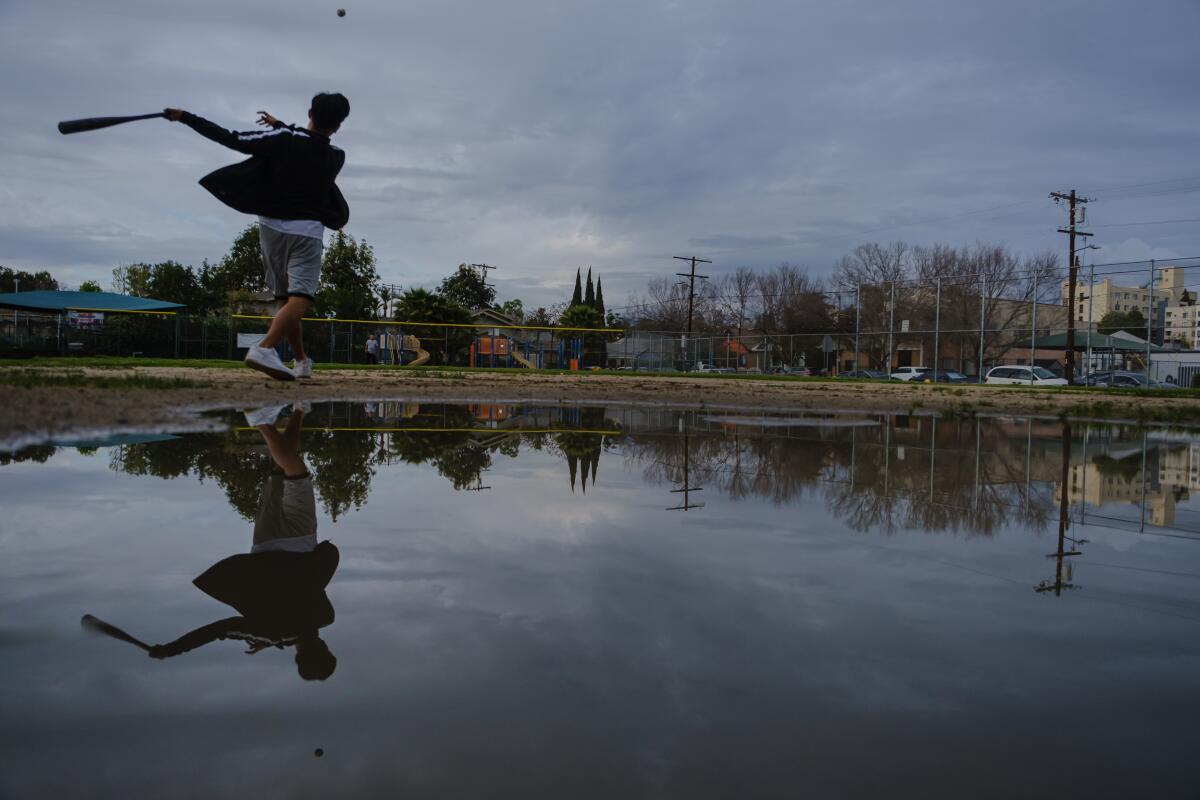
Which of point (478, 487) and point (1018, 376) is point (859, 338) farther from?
point (478, 487)

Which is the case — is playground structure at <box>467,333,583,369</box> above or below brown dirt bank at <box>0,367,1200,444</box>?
above

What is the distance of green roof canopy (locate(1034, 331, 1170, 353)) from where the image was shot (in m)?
29.4

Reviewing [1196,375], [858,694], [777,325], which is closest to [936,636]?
[858,694]

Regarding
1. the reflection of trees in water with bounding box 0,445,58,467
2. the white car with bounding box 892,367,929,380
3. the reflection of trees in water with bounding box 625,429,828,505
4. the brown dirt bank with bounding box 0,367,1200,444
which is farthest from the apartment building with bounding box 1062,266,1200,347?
the reflection of trees in water with bounding box 0,445,58,467

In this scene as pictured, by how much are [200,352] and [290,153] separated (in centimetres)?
2415

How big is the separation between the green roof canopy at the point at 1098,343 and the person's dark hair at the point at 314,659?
32.6m

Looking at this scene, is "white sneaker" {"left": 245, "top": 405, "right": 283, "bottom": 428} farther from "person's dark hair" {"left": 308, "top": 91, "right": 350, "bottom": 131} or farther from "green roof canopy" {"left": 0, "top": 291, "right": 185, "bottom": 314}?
"green roof canopy" {"left": 0, "top": 291, "right": 185, "bottom": 314}

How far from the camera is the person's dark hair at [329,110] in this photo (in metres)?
5.29

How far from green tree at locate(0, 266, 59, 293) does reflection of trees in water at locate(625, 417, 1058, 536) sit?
9813 cm

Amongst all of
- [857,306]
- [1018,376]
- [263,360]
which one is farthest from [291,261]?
[857,306]

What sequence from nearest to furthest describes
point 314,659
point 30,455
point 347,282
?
point 314,659
point 30,455
point 347,282

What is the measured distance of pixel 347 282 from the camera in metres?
51.6

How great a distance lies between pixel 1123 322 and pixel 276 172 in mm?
31386

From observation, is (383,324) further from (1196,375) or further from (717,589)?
(1196,375)
